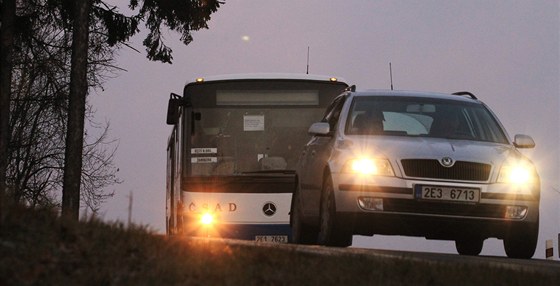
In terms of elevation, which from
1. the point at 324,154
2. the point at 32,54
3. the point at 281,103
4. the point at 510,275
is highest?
the point at 32,54

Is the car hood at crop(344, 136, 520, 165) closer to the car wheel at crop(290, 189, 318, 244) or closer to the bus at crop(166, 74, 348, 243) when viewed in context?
the car wheel at crop(290, 189, 318, 244)

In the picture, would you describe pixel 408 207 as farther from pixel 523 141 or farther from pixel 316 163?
pixel 523 141

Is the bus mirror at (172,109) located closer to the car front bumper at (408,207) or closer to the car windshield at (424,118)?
the car windshield at (424,118)

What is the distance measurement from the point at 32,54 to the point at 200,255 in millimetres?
20870

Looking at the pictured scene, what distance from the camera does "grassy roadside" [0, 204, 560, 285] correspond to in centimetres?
660

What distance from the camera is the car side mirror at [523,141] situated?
13.0 m

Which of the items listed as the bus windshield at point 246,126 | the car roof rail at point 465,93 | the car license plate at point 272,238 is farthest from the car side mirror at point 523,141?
the car license plate at point 272,238

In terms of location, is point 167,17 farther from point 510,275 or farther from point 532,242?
point 510,275

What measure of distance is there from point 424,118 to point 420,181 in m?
2.00

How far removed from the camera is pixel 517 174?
12.4 metres

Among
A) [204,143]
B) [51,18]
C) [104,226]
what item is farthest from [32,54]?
[104,226]

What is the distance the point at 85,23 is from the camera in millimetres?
24656

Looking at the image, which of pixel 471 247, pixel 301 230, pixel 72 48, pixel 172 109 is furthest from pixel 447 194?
pixel 72 48

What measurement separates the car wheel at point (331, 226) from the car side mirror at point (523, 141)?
2508 mm
